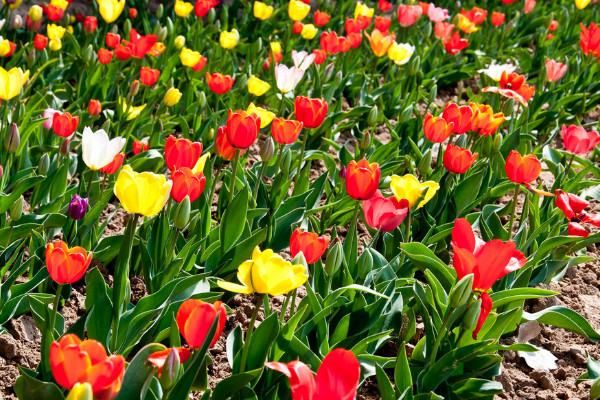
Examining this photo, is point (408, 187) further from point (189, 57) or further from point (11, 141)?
point (189, 57)

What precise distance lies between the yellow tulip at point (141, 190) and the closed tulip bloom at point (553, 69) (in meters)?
2.44

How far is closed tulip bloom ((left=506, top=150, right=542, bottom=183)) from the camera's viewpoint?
202 centimetres

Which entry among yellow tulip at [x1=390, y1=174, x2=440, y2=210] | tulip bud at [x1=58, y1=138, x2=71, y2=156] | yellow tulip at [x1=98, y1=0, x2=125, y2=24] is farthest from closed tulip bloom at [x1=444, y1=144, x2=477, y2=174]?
yellow tulip at [x1=98, y1=0, x2=125, y2=24]

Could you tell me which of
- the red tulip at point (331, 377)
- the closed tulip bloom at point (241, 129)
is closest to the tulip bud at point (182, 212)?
the closed tulip bloom at point (241, 129)

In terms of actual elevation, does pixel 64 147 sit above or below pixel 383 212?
below

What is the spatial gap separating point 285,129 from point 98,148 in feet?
1.78

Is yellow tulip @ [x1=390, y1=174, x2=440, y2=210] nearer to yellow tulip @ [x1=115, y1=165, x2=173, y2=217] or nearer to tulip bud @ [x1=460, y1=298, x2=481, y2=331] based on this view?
tulip bud @ [x1=460, y1=298, x2=481, y2=331]

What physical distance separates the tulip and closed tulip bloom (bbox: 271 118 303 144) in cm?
88

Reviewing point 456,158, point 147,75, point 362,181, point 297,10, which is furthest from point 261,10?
point 362,181

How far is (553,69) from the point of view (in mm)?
3359

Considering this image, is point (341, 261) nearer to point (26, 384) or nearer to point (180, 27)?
point (26, 384)

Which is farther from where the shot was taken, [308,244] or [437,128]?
[437,128]

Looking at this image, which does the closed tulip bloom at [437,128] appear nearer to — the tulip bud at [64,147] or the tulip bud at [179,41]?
the tulip bud at [64,147]

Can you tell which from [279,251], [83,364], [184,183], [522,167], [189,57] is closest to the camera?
[83,364]
